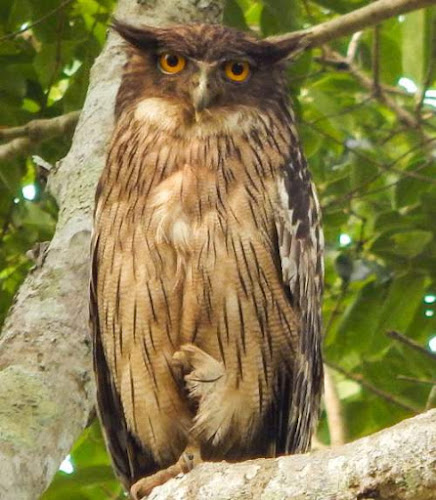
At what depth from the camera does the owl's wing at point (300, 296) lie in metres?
3.43

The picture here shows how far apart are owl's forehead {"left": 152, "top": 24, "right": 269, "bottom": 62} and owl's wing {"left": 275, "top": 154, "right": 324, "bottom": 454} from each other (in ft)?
1.27

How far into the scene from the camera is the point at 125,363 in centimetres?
345

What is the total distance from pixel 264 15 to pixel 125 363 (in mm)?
1601

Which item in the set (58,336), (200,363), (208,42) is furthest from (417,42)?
(58,336)

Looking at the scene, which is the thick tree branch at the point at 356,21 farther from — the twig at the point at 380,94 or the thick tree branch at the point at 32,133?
the thick tree branch at the point at 32,133

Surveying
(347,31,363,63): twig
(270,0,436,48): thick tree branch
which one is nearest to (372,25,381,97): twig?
(347,31,363,63): twig

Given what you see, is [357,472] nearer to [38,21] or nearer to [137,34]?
[137,34]

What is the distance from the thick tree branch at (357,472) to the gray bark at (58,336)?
17.8 inches

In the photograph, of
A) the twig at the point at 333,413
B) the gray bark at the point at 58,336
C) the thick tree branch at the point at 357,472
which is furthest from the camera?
the twig at the point at 333,413

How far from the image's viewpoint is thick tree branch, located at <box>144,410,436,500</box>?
6.39ft

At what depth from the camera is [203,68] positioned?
3664 mm

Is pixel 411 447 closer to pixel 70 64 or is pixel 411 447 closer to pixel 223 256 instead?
pixel 223 256

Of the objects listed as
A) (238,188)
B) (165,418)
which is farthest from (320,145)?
(165,418)

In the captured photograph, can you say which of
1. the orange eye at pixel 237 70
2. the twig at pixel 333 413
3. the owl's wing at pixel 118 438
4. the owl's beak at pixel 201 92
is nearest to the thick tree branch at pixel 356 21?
the orange eye at pixel 237 70
